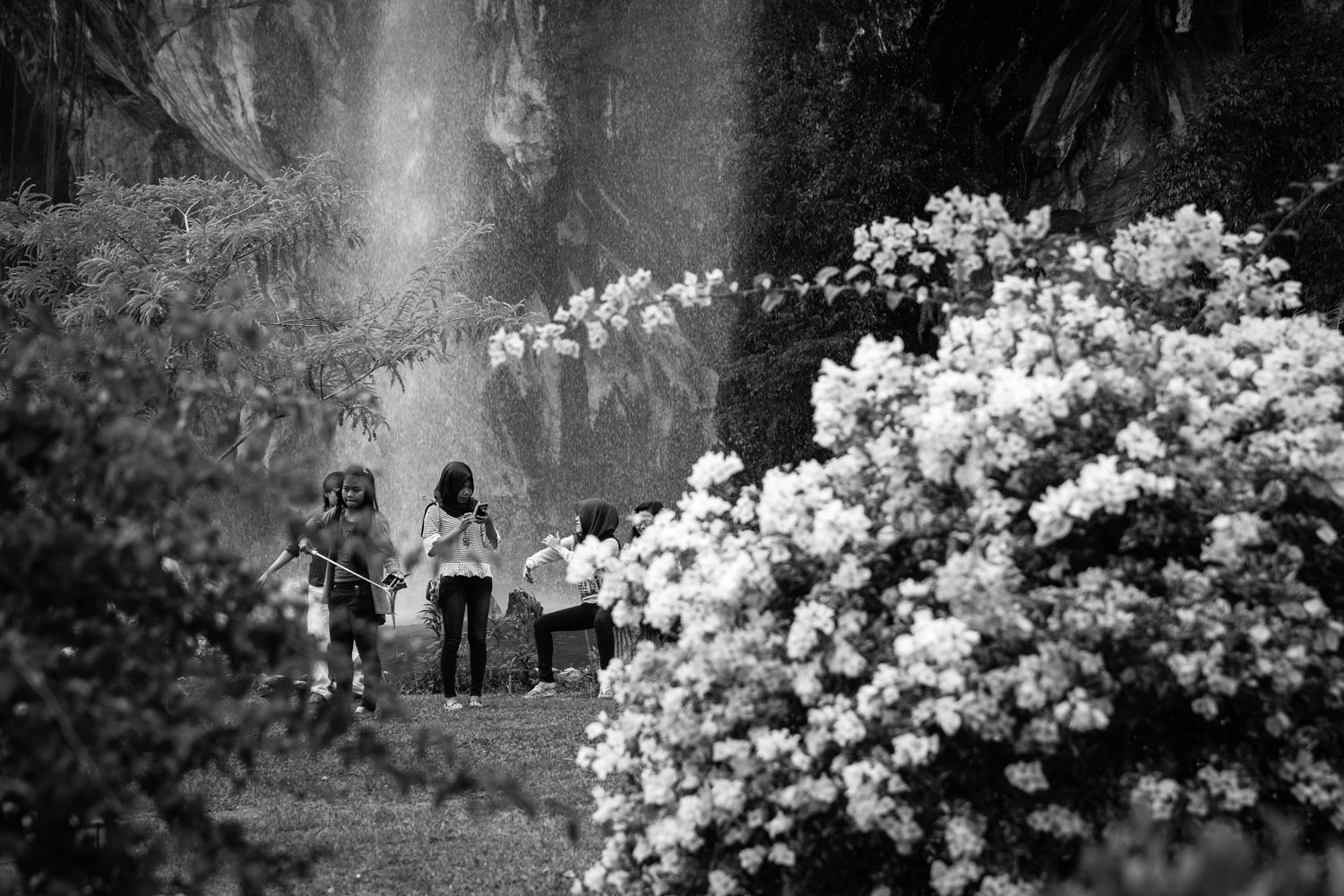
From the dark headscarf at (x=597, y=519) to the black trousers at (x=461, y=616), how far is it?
100 centimetres

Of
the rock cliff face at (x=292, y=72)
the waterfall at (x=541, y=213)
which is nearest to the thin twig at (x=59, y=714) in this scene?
the rock cliff face at (x=292, y=72)

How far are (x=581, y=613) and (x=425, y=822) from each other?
4410 mm

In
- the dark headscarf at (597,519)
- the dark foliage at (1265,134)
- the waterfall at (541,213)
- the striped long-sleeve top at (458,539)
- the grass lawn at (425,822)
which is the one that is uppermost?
the waterfall at (541,213)

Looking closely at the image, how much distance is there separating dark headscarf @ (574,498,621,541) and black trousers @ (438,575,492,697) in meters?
1.00

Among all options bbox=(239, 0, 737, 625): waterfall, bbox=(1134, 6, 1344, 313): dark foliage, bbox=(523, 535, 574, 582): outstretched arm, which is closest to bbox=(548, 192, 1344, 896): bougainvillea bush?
bbox=(523, 535, 574, 582): outstretched arm

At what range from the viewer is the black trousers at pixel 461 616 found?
8859mm

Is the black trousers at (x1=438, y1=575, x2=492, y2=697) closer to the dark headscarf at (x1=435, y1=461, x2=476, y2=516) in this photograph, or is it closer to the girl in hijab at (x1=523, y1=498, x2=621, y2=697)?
the dark headscarf at (x1=435, y1=461, x2=476, y2=516)

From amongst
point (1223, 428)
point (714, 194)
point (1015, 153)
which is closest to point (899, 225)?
point (1223, 428)

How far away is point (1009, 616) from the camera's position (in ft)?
9.68

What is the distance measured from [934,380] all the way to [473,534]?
19.9 feet

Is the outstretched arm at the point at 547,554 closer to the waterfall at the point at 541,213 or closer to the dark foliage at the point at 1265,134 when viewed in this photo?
the dark foliage at the point at 1265,134

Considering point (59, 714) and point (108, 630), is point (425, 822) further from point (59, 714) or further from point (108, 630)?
point (59, 714)

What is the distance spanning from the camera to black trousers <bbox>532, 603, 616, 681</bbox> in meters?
9.72

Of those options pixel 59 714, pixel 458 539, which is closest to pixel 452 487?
pixel 458 539
